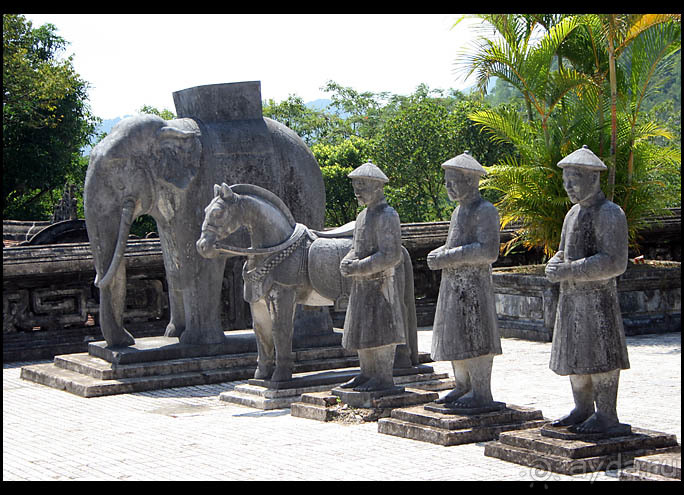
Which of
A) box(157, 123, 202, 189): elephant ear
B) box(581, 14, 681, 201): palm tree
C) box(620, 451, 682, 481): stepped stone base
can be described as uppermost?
box(581, 14, 681, 201): palm tree

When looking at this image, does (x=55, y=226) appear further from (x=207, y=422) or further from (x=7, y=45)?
(x=7, y=45)

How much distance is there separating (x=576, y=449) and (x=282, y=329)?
399cm

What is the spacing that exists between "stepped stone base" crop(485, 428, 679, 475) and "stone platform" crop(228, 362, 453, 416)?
2582mm

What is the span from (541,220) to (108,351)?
22.1 ft

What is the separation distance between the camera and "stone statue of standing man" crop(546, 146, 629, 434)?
7.20 meters

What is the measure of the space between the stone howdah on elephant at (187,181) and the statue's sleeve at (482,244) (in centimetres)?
411

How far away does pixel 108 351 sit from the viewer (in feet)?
38.3

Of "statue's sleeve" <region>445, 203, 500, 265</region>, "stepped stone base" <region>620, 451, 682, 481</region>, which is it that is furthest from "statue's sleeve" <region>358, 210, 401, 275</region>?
"stepped stone base" <region>620, 451, 682, 481</region>

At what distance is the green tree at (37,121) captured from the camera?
2903 centimetres

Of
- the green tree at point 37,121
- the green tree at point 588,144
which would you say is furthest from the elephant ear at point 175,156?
the green tree at point 37,121

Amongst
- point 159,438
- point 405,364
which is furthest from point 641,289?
point 159,438

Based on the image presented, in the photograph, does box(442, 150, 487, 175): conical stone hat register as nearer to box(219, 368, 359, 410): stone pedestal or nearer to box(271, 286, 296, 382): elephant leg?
box(271, 286, 296, 382): elephant leg

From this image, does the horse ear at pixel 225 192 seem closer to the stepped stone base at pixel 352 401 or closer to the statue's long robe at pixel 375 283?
the statue's long robe at pixel 375 283

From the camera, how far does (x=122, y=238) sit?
11.6 m
